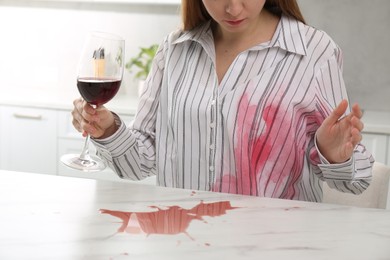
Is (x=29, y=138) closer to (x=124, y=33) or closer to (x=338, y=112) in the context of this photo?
(x=124, y=33)

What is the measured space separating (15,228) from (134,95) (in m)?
2.45

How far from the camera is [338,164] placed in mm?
1267

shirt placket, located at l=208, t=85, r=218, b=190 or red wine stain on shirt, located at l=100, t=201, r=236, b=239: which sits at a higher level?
shirt placket, located at l=208, t=85, r=218, b=190

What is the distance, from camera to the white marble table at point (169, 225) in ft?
2.93

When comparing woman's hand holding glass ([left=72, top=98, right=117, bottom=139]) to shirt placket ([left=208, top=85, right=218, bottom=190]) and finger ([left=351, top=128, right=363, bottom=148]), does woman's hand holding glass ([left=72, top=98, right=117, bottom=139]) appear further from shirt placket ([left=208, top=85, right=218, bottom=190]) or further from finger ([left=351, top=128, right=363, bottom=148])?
finger ([left=351, top=128, right=363, bottom=148])

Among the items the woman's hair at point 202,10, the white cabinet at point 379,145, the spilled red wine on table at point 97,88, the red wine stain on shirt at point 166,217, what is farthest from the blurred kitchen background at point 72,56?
the red wine stain on shirt at point 166,217

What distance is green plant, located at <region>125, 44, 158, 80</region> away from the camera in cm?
319

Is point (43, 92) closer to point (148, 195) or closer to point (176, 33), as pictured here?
point (176, 33)

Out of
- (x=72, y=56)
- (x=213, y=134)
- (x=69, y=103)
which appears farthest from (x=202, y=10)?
(x=72, y=56)

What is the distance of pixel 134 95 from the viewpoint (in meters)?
3.38

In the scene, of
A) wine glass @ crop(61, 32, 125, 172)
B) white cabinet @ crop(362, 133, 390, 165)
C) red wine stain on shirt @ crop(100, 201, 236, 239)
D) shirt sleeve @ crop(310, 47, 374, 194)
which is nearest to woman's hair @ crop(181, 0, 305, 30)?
shirt sleeve @ crop(310, 47, 374, 194)

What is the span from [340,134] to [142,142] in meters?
0.53

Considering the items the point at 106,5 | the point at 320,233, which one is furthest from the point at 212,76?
the point at 106,5

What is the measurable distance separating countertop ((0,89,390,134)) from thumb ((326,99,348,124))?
5.02 feet
